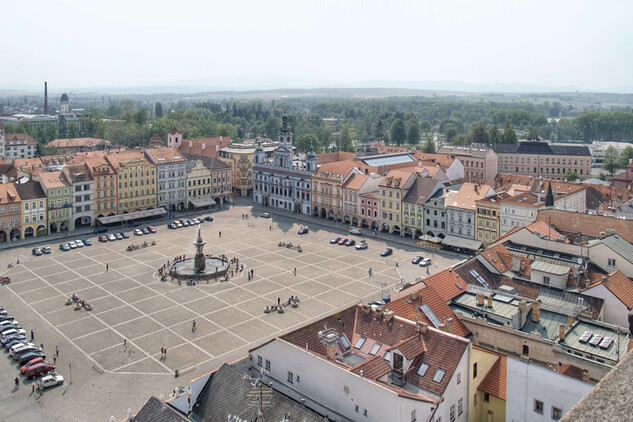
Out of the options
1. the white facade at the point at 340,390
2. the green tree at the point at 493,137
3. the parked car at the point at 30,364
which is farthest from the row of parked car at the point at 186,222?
the green tree at the point at 493,137

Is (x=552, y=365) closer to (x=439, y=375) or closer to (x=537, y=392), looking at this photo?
(x=537, y=392)

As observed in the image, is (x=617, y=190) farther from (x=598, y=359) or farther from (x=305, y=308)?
(x=598, y=359)

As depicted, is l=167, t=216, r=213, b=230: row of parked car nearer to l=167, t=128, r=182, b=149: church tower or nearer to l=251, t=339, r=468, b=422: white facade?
l=167, t=128, r=182, b=149: church tower

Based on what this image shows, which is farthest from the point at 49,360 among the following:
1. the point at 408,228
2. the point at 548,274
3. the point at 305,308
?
the point at 408,228

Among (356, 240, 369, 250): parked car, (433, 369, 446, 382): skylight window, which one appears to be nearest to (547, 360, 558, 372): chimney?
(433, 369, 446, 382): skylight window

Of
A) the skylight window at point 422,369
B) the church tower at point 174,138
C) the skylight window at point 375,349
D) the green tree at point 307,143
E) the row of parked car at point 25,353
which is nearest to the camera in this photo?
the skylight window at point 422,369

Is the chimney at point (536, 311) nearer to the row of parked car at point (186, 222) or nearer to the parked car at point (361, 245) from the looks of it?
the parked car at point (361, 245)
